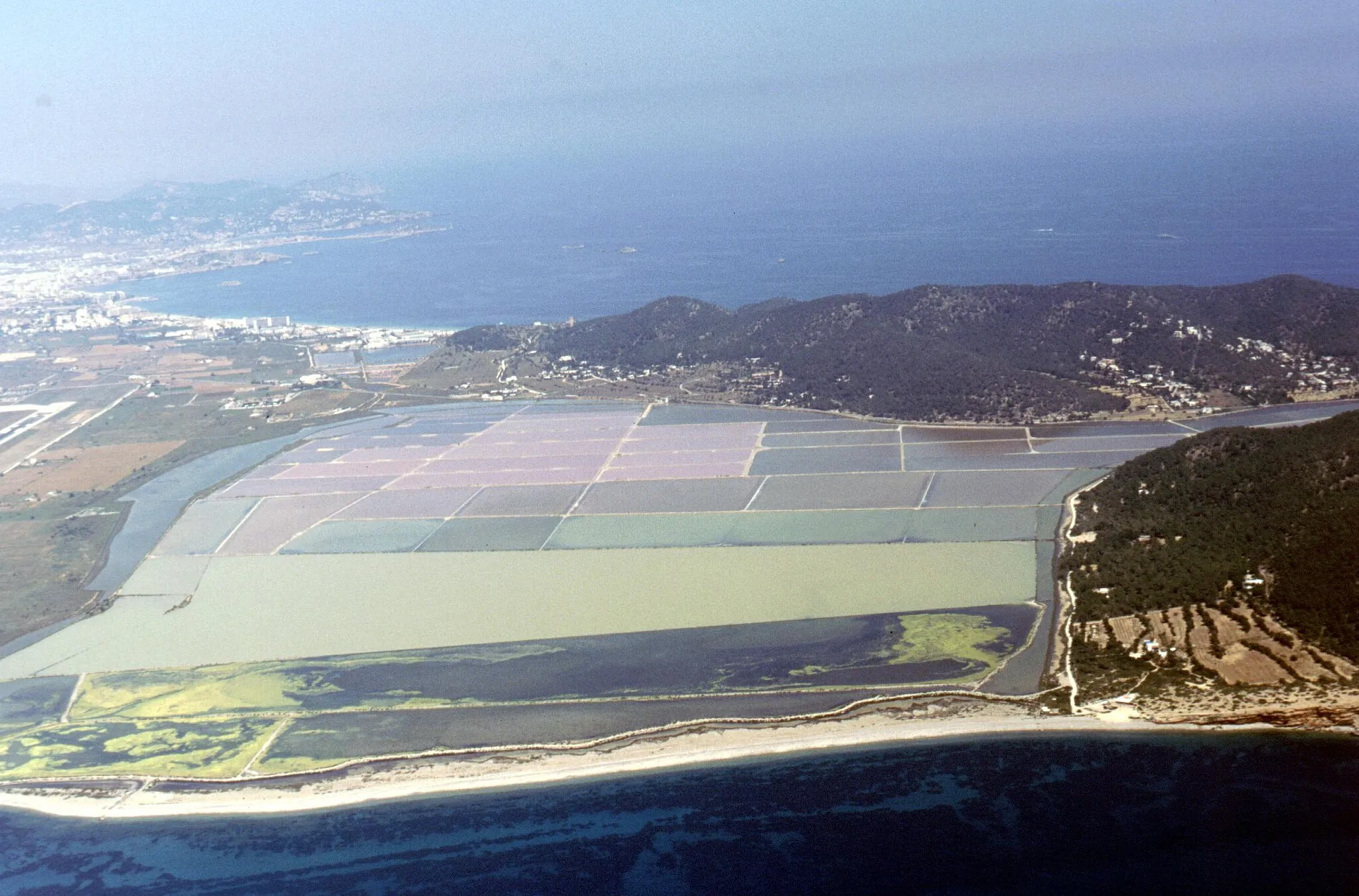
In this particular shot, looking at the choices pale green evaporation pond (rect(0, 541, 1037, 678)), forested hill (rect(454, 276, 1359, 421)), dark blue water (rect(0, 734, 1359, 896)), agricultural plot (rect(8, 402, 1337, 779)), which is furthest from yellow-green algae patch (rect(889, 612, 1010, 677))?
forested hill (rect(454, 276, 1359, 421))

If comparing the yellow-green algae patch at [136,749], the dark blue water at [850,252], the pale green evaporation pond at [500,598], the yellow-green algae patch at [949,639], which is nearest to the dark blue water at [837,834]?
the yellow-green algae patch at [136,749]

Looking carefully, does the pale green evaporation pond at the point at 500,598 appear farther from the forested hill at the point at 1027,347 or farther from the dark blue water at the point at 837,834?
the forested hill at the point at 1027,347

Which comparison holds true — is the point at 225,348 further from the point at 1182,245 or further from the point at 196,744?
the point at 1182,245

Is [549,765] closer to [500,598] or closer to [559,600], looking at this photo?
[559,600]

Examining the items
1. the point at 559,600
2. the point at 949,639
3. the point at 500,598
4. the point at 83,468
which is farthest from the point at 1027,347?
the point at 83,468

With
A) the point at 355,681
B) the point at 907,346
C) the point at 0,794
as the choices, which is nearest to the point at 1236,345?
the point at 907,346
